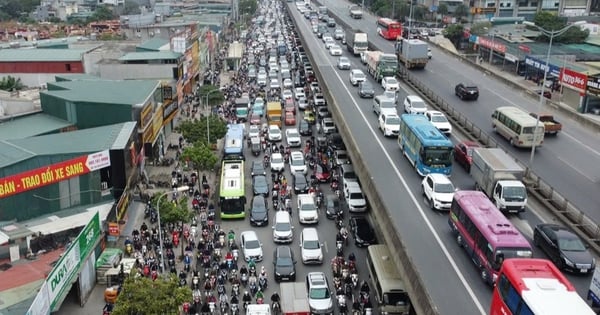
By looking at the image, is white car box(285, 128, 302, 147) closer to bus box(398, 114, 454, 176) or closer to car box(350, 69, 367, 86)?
car box(350, 69, 367, 86)

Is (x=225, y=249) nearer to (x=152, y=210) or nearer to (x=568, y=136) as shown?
(x=152, y=210)

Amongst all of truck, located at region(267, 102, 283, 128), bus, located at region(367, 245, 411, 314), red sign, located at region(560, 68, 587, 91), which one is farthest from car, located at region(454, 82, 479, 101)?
bus, located at region(367, 245, 411, 314)

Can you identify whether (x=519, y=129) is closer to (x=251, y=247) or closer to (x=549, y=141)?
(x=549, y=141)

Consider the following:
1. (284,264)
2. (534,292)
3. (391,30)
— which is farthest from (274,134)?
(391,30)

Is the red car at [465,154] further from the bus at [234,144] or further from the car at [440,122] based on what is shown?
the bus at [234,144]

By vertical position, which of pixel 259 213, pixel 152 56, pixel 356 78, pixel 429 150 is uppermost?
pixel 152 56

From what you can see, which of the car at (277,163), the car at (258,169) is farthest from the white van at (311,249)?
the car at (277,163)

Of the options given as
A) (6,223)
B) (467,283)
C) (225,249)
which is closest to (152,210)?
(225,249)
